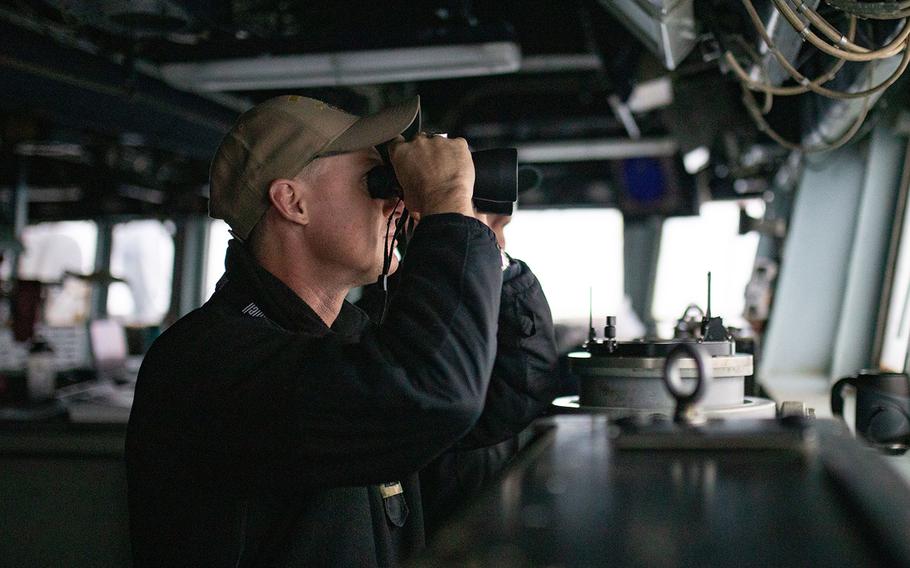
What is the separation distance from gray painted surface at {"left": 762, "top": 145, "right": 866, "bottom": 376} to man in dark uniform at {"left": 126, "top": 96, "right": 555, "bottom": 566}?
4122 millimetres

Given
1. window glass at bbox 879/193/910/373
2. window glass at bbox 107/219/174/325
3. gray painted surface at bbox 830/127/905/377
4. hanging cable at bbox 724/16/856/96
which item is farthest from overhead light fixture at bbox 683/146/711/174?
window glass at bbox 107/219/174/325

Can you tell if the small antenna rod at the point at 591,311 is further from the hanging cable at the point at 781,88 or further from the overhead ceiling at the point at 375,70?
the overhead ceiling at the point at 375,70

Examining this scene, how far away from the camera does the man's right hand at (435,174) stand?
1.20 m

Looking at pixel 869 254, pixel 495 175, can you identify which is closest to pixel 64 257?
pixel 869 254

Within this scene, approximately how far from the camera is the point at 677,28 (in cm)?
216

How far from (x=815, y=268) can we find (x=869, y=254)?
33.1 inches

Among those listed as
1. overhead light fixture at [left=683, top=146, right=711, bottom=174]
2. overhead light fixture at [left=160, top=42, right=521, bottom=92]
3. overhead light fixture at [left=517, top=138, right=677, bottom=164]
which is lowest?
overhead light fixture at [left=160, top=42, right=521, bottom=92]

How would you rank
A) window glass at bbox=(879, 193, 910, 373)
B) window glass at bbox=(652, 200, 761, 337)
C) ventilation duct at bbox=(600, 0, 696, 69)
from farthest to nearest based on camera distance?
window glass at bbox=(652, 200, 761, 337), window glass at bbox=(879, 193, 910, 373), ventilation duct at bbox=(600, 0, 696, 69)

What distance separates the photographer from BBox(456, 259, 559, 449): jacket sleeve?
5.07 ft

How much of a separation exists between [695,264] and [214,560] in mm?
8228

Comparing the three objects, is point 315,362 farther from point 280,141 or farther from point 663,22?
point 663,22

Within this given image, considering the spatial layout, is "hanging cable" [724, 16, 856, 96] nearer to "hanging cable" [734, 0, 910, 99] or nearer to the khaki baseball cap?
"hanging cable" [734, 0, 910, 99]

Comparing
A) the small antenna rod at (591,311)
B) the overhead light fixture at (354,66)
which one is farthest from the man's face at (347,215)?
the overhead light fixture at (354,66)

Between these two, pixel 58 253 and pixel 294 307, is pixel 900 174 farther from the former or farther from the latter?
pixel 58 253
